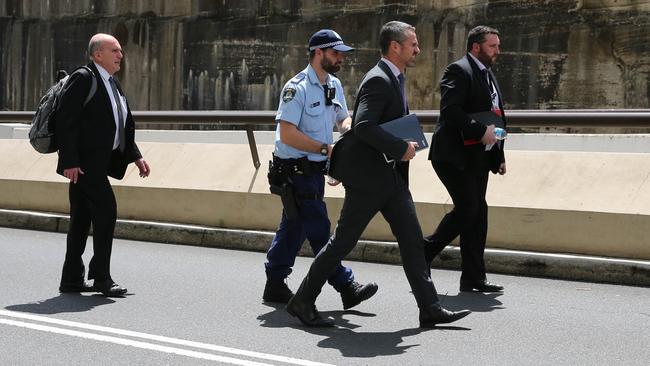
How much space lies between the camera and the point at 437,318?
7137mm

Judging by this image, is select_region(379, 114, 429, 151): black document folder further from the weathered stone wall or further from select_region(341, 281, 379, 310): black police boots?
the weathered stone wall

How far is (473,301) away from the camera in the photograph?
27.1ft

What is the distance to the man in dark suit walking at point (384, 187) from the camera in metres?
7.12

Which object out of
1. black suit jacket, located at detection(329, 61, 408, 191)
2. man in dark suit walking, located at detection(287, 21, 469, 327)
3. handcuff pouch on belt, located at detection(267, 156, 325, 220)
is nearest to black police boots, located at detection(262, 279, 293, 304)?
handcuff pouch on belt, located at detection(267, 156, 325, 220)

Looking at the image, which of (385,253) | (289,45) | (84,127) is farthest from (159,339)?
(289,45)

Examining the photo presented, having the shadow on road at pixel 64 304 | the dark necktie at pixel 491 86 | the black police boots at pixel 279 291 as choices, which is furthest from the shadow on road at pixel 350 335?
the dark necktie at pixel 491 86

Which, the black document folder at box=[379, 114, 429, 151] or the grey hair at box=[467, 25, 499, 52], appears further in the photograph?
the grey hair at box=[467, 25, 499, 52]

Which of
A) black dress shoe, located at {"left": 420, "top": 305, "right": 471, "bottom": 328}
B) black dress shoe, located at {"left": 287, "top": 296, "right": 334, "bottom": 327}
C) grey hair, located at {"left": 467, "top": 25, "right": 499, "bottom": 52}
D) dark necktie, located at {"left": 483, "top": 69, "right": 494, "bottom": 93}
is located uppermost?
grey hair, located at {"left": 467, "top": 25, "right": 499, "bottom": 52}

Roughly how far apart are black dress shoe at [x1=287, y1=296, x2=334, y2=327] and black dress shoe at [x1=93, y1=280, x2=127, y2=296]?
65.0 inches

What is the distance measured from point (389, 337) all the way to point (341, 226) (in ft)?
2.26

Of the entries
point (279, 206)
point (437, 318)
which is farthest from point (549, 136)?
point (437, 318)

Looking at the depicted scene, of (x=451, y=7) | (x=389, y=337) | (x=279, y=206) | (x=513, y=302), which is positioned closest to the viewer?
(x=389, y=337)

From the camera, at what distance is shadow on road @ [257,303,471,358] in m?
6.66

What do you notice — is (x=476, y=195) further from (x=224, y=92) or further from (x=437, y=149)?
(x=224, y=92)
